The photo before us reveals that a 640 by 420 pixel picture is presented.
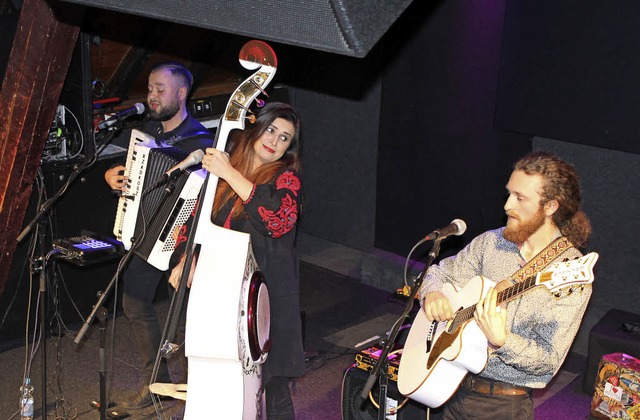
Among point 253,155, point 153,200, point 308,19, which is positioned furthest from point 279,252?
point 308,19

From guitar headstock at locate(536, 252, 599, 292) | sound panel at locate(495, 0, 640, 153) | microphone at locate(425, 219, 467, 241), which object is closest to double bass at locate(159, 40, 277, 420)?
microphone at locate(425, 219, 467, 241)

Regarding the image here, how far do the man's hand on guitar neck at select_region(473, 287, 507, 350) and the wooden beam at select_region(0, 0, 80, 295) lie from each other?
2510mm

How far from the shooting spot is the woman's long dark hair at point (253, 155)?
3.83 metres

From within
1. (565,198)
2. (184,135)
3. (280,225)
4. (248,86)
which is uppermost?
(248,86)

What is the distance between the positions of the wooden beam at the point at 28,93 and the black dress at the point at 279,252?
1.21 m

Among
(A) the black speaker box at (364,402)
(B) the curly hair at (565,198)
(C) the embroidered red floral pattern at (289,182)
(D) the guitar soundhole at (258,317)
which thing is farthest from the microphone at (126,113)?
(B) the curly hair at (565,198)

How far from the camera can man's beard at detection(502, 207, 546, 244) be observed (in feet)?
10.3

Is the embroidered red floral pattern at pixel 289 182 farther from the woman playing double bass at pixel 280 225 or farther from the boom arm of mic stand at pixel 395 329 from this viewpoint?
the boom arm of mic stand at pixel 395 329

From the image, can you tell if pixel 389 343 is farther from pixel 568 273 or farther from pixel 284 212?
pixel 284 212

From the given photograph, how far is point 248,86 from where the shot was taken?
3521 millimetres

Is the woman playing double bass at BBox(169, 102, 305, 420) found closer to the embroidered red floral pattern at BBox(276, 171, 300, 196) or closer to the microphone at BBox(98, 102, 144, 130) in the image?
the embroidered red floral pattern at BBox(276, 171, 300, 196)

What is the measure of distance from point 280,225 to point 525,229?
3.58ft

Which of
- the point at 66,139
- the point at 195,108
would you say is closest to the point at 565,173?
the point at 66,139

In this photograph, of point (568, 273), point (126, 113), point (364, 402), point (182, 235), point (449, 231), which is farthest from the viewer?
point (364, 402)
